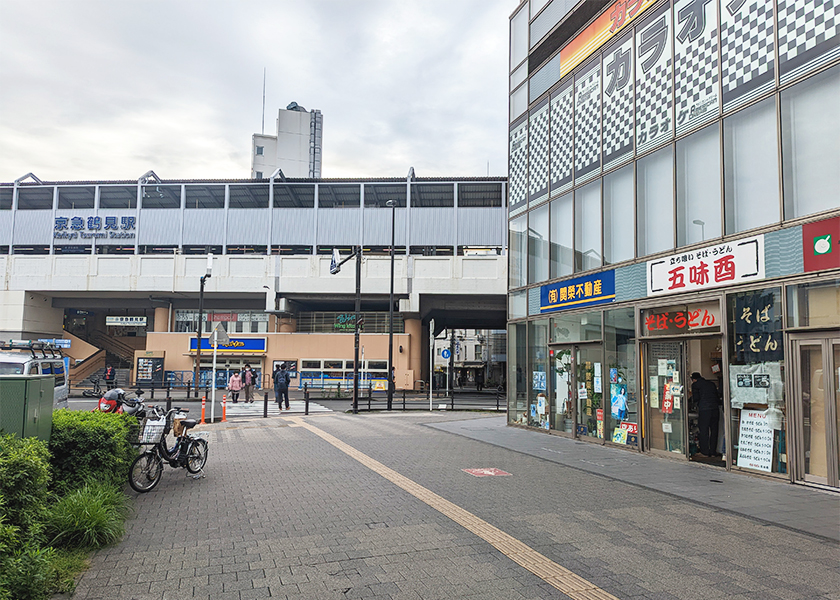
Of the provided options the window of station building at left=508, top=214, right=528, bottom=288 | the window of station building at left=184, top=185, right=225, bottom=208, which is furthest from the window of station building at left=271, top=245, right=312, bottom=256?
the window of station building at left=508, top=214, right=528, bottom=288

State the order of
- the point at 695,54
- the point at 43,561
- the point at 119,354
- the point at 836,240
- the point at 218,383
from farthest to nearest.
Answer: the point at 119,354
the point at 218,383
the point at 695,54
the point at 836,240
the point at 43,561

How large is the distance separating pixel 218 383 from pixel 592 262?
106 ft

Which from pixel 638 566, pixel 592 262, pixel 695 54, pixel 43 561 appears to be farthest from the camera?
pixel 592 262

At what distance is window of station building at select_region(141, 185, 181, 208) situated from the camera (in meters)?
44.2

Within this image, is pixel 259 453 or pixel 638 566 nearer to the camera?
pixel 638 566

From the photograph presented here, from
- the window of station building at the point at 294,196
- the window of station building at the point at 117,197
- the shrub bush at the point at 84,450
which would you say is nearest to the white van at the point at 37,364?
the shrub bush at the point at 84,450

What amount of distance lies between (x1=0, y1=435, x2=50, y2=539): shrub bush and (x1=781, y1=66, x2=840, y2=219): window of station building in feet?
32.7

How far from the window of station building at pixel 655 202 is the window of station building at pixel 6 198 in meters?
46.1

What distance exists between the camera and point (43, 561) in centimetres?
445

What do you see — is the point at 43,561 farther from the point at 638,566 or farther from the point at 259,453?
the point at 259,453

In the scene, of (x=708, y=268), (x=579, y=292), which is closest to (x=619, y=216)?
(x=579, y=292)

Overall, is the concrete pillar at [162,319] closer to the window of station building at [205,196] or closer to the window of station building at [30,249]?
the window of station building at [205,196]

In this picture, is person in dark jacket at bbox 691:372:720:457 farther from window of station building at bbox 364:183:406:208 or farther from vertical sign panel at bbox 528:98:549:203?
window of station building at bbox 364:183:406:208

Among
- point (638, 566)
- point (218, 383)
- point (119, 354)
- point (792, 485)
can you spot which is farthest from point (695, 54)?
point (119, 354)
